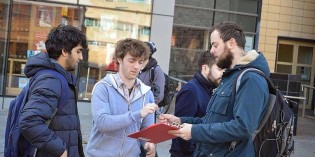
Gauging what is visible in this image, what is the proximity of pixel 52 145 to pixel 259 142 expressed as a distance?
1375 millimetres

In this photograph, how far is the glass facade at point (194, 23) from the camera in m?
15.6

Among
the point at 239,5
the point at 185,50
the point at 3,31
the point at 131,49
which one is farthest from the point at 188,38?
the point at 131,49

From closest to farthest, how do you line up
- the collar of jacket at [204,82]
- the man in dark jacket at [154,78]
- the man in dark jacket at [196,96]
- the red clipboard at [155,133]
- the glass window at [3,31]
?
the red clipboard at [155,133], the man in dark jacket at [196,96], the collar of jacket at [204,82], the man in dark jacket at [154,78], the glass window at [3,31]

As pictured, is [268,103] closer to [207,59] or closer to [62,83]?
[62,83]

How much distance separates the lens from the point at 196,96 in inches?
187

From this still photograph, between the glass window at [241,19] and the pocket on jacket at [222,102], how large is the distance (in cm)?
1258

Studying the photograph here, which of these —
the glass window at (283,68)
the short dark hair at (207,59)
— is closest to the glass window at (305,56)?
the glass window at (283,68)

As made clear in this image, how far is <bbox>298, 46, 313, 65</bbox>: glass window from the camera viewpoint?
64.6 feet

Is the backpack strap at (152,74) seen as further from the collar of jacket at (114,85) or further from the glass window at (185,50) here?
the glass window at (185,50)

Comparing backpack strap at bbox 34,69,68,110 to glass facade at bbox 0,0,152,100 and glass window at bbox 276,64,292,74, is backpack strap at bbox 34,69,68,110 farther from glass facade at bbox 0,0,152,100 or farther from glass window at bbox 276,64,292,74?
glass window at bbox 276,64,292,74

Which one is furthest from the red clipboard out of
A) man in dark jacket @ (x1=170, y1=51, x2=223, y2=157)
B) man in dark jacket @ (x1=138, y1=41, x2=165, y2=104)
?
man in dark jacket @ (x1=138, y1=41, x2=165, y2=104)

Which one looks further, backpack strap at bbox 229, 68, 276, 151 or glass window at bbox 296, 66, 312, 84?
glass window at bbox 296, 66, 312, 84

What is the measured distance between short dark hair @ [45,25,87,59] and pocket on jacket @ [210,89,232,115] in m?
1.07

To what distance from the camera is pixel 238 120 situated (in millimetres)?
3254
